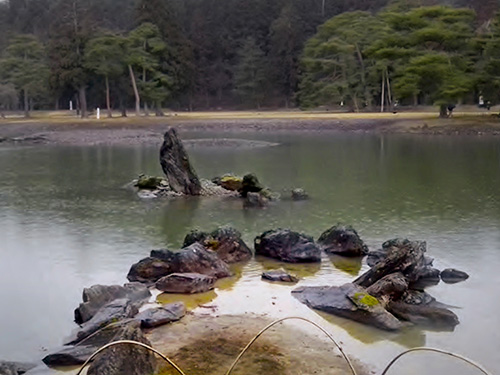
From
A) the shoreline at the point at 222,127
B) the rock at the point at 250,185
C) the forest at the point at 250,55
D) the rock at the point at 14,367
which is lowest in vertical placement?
the rock at the point at 14,367

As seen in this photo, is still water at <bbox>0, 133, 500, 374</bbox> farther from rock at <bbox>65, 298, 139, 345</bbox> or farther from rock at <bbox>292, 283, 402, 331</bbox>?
rock at <bbox>65, 298, 139, 345</bbox>

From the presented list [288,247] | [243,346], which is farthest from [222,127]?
[243,346]

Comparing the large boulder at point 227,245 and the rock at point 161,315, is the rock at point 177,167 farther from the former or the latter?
the rock at point 161,315

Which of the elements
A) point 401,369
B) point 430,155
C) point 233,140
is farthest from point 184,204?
point 233,140

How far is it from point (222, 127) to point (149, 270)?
35.5 metres

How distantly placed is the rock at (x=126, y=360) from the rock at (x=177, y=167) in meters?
12.8

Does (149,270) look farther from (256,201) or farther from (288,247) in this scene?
(256,201)

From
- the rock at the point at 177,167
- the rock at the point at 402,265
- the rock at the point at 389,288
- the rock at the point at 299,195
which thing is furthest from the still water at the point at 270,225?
the rock at the point at 177,167

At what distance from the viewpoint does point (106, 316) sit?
29.0 ft

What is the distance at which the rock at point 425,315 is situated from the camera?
9.06 metres

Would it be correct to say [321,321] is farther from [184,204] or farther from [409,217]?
[184,204]

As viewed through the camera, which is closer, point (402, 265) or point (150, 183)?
point (402, 265)

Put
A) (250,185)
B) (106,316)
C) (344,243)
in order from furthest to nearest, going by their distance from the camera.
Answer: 1. (250,185)
2. (344,243)
3. (106,316)

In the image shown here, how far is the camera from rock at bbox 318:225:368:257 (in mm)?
12469
